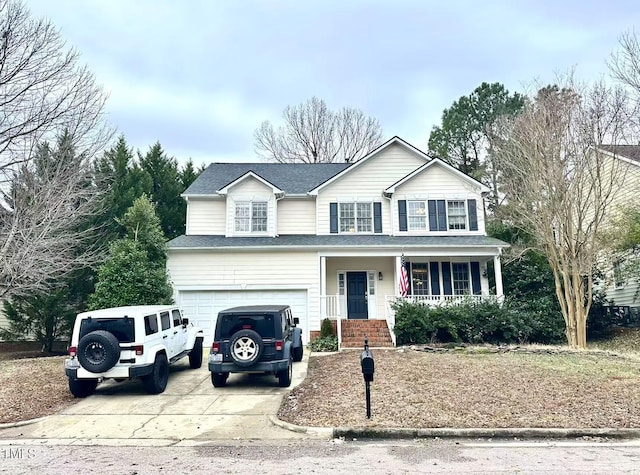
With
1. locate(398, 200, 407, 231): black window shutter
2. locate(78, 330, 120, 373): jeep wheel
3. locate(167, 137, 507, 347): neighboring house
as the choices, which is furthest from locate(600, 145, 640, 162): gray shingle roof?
locate(78, 330, 120, 373): jeep wheel

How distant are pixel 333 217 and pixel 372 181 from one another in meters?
2.46

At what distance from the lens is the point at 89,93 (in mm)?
15477

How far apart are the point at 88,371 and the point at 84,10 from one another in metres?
11.3

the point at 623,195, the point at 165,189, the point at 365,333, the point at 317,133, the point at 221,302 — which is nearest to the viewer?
the point at 365,333

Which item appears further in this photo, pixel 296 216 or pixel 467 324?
pixel 296 216

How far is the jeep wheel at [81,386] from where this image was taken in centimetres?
855

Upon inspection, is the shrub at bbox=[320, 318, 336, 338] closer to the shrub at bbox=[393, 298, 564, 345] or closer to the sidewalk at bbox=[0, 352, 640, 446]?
the shrub at bbox=[393, 298, 564, 345]

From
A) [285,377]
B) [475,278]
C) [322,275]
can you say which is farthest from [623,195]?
[285,377]

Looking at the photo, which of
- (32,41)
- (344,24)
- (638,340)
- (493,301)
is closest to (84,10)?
(32,41)

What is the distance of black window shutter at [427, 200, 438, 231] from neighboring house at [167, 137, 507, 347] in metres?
0.06

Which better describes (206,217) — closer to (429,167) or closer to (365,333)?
(365,333)

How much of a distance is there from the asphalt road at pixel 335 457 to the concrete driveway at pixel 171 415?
0.43 meters

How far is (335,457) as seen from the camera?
5.27 m

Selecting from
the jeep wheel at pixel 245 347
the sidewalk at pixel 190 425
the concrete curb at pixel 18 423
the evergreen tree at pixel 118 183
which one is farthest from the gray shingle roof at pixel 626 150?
the evergreen tree at pixel 118 183
